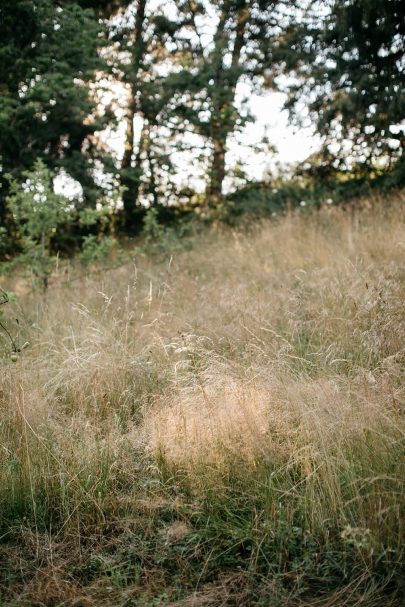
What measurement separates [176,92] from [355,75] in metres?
4.44

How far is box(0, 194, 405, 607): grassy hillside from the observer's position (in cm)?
221

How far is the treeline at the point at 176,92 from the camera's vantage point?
8773 mm

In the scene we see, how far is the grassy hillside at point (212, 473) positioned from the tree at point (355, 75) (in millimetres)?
5832

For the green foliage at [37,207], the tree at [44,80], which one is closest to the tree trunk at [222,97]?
the tree at [44,80]

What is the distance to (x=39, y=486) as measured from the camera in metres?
2.79

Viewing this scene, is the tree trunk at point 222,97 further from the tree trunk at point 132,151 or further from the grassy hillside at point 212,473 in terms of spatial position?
the grassy hillside at point 212,473

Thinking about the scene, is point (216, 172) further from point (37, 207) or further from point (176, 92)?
point (37, 207)

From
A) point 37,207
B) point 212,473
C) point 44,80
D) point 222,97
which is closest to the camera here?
point 212,473

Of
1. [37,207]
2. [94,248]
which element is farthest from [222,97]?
[37,207]

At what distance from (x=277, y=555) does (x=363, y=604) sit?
0.41 meters

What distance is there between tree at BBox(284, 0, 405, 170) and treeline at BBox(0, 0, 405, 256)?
→ 23 millimetres

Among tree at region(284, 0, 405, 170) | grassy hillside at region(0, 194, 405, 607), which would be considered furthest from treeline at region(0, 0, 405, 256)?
grassy hillside at region(0, 194, 405, 607)

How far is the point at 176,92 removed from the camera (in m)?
11.5

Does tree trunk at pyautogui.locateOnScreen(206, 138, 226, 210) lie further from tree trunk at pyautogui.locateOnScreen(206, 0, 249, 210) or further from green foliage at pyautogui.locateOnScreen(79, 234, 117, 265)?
green foliage at pyautogui.locateOnScreen(79, 234, 117, 265)
